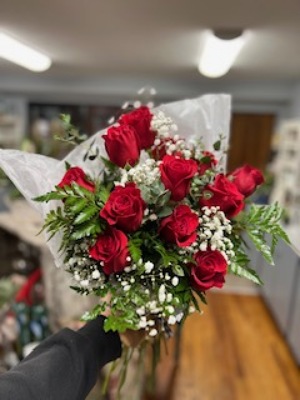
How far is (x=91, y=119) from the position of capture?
5477 mm

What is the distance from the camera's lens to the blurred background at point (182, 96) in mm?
1707

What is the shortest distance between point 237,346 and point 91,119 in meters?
3.97

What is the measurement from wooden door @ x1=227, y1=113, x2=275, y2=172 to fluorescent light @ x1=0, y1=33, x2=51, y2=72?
9.98ft

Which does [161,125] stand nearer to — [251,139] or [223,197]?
[223,197]

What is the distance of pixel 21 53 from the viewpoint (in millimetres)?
2527

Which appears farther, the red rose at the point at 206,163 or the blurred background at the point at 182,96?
the blurred background at the point at 182,96

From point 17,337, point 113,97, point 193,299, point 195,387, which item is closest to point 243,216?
point 193,299

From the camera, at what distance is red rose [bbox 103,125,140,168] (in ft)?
2.71

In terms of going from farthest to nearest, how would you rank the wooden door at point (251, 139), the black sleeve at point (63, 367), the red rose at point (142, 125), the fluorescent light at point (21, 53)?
1. the wooden door at point (251, 139)
2. the fluorescent light at point (21, 53)
3. the red rose at point (142, 125)
4. the black sleeve at point (63, 367)

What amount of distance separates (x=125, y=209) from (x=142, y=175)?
0.40 ft

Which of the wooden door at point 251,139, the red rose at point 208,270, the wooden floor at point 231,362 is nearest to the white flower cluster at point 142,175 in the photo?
the red rose at point 208,270

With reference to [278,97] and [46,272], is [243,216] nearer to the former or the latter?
[46,272]

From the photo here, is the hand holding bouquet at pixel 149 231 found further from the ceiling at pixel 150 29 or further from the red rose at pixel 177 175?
the ceiling at pixel 150 29

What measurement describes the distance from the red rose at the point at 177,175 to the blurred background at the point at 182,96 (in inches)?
17.1
